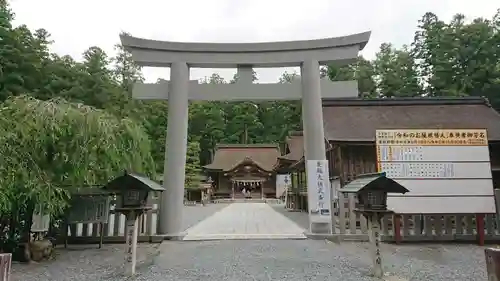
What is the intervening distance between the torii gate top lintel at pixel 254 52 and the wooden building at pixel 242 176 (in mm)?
20698

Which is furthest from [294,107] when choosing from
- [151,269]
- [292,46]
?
[151,269]

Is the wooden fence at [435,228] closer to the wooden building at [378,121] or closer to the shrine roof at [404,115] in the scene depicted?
the wooden building at [378,121]

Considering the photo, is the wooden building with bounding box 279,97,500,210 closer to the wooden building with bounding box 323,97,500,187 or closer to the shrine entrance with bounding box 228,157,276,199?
the wooden building with bounding box 323,97,500,187

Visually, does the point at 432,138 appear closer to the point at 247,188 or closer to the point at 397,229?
the point at 397,229

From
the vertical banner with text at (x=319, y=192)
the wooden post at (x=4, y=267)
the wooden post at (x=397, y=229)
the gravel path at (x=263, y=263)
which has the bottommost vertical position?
the gravel path at (x=263, y=263)

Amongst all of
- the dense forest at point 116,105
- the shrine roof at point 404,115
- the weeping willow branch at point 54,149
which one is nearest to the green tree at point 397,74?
the dense forest at point 116,105

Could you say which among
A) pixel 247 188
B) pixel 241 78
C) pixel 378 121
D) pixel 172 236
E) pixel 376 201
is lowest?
pixel 172 236

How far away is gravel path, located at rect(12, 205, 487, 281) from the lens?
4711 mm

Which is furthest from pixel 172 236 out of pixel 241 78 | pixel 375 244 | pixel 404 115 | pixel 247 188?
→ pixel 247 188

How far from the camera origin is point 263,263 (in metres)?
5.41

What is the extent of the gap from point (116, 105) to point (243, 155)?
46.5ft

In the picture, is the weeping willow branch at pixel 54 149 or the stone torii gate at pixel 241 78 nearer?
the weeping willow branch at pixel 54 149

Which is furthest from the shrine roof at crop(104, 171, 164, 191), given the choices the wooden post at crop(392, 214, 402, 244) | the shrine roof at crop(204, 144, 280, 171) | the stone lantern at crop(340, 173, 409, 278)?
the shrine roof at crop(204, 144, 280, 171)

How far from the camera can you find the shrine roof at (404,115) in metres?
12.4
